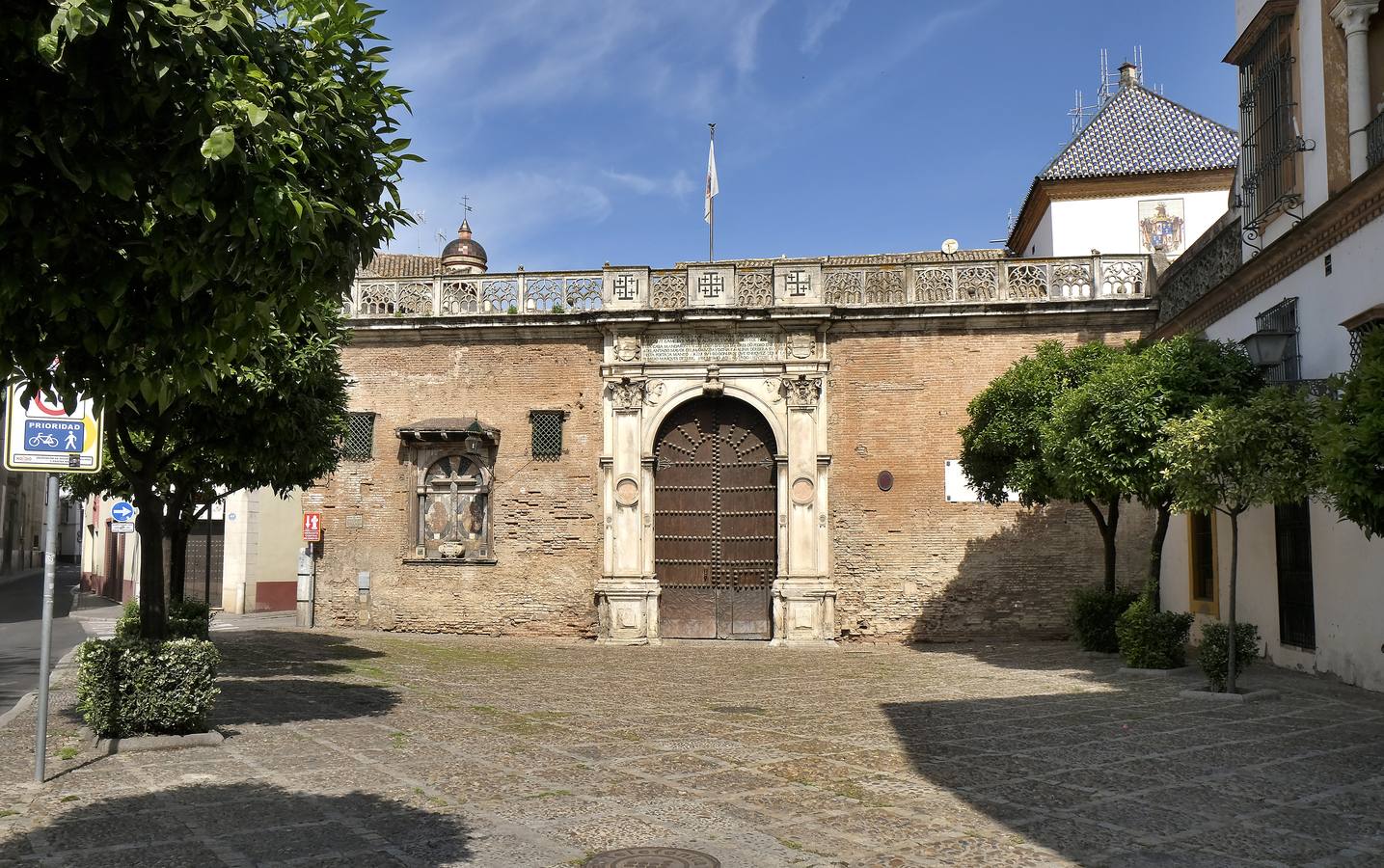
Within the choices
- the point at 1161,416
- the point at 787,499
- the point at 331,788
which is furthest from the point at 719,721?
the point at 787,499

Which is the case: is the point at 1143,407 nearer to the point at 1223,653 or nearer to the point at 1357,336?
the point at 1357,336

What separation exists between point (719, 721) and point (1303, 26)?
1035cm

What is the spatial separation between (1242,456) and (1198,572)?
21.1 ft

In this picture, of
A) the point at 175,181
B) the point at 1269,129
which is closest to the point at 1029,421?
the point at 1269,129

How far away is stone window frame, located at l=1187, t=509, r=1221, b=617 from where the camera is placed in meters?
15.2

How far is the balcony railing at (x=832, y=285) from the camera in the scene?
61.1 ft

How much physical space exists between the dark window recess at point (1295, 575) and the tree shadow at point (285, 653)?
1151cm

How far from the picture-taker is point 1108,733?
8.88m

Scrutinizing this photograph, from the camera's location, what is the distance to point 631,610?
61.0 feet

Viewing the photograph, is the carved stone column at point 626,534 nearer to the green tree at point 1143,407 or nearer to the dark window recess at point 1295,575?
the green tree at point 1143,407

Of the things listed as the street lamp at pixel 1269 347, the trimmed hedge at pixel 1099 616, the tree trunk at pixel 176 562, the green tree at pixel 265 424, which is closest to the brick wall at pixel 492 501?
the tree trunk at pixel 176 562

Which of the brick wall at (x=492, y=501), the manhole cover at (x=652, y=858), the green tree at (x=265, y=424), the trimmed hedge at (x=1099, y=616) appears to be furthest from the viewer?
the brick wall at (x=492, y=501)

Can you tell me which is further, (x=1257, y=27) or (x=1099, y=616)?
(x=1099, y=616)

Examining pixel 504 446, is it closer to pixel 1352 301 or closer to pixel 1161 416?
pixel 1161 416
